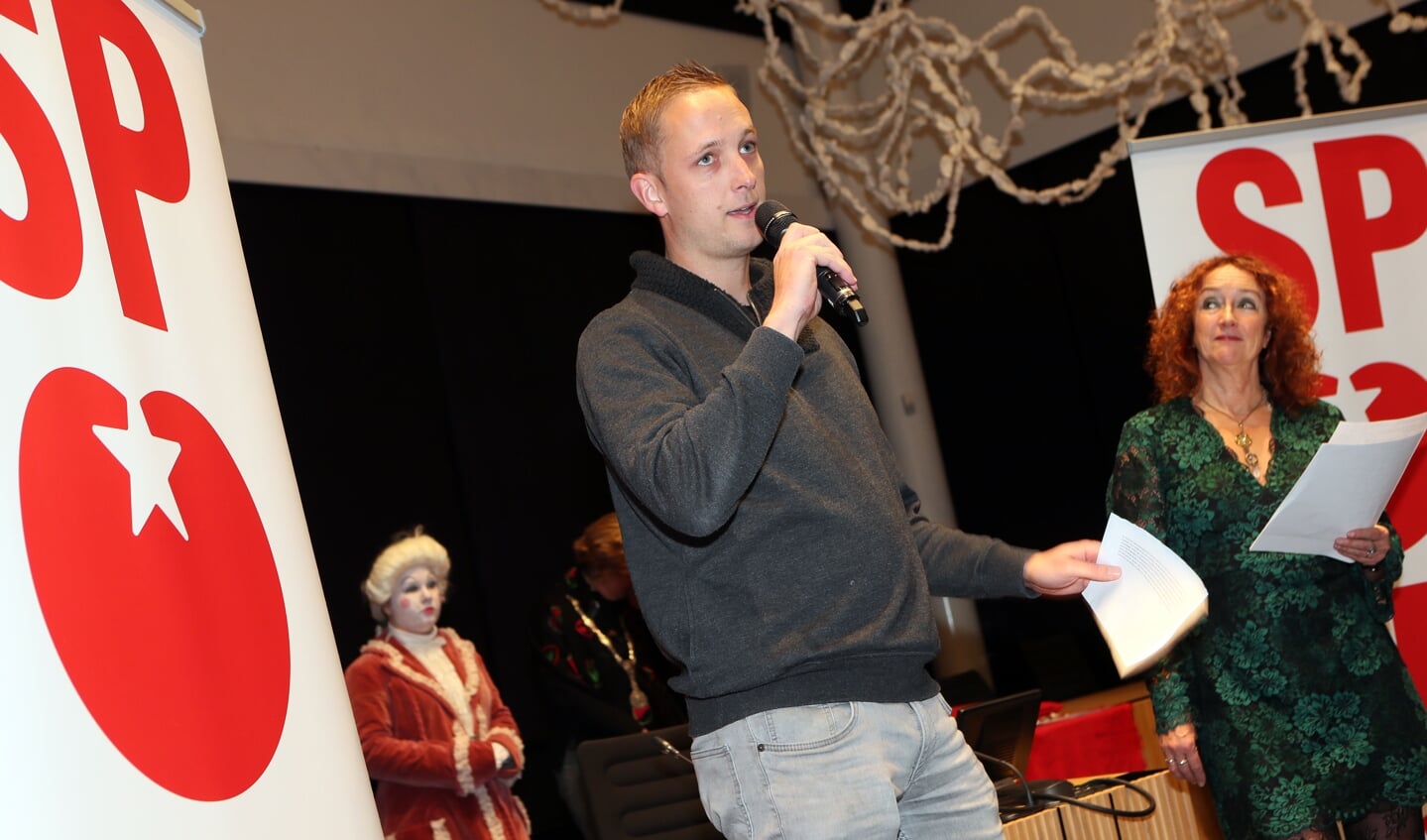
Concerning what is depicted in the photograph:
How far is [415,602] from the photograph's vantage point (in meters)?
4.51

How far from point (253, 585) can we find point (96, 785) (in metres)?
0.39

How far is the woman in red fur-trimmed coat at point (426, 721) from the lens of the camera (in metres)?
4.21

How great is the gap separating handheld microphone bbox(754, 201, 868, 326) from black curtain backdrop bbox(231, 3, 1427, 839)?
350 centimetres

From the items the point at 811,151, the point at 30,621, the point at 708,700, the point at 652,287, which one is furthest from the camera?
the point at 811,151

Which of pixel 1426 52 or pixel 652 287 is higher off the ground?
pixel 1426 52

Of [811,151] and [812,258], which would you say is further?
[811,151]

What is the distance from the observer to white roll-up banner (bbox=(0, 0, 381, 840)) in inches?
50.9

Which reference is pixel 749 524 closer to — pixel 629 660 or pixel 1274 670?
pixel 1274 670

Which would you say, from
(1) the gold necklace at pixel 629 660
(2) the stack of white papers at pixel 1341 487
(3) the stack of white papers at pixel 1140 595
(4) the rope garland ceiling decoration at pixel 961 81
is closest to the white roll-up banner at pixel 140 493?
(3) the stack of white papers at pixel 1140 595

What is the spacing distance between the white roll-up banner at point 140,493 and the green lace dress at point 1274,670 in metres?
1.84

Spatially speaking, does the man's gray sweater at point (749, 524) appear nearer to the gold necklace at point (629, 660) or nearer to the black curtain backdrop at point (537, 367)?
the gold necklace at point (629, 660)

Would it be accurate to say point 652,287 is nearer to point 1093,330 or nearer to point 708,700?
point 708,700

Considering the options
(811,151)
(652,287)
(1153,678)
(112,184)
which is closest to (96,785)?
(112,184)

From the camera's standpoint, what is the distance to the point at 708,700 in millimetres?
1756
